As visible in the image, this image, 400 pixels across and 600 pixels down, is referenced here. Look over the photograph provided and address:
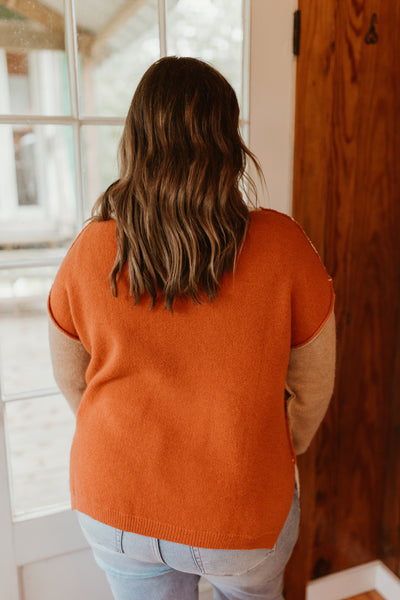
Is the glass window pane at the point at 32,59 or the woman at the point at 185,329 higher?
the glass window pane at the point at 32,59

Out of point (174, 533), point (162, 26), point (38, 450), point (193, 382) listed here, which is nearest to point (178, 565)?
point (174, 533)

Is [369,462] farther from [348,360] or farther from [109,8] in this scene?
[109,8]

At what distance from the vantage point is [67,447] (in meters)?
1.39

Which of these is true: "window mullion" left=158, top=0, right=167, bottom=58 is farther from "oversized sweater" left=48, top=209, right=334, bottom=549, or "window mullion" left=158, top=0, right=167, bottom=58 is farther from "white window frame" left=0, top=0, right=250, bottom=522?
"oversized sweater" left=48, top=209, right=334, bottom=549

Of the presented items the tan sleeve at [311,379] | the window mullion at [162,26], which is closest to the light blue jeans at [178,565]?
the tan sleeve at [311,379]

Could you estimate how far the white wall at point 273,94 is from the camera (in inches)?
48.3

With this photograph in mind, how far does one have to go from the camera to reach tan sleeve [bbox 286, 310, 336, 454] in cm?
97

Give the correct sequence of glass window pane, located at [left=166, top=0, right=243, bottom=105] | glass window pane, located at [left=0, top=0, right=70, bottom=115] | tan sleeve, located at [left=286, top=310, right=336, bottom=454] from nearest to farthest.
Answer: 1. tan sleeve, located at [left=286, top=310, right=336, bottom=454]
2. glass window pane, located at [left=0, top=0, right=70, bottom=115]
3. glass window pane, located at [left=166, top=0, right=243, bottom=105]

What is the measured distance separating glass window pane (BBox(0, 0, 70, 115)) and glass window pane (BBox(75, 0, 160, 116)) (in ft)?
0.16

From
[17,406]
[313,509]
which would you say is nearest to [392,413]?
[313,509]

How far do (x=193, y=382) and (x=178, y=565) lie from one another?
13.7 inches

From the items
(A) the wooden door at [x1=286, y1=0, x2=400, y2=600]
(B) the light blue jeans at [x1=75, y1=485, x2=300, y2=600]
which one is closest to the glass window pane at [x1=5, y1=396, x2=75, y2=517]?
(B) the light blue jeans at [x1=75, y1=485, x2=300, y2=600]

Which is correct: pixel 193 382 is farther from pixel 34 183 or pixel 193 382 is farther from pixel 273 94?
pixel 273 94

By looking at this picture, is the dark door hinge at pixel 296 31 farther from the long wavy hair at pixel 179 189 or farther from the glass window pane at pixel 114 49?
the long wavy hair at pixel 179 189
